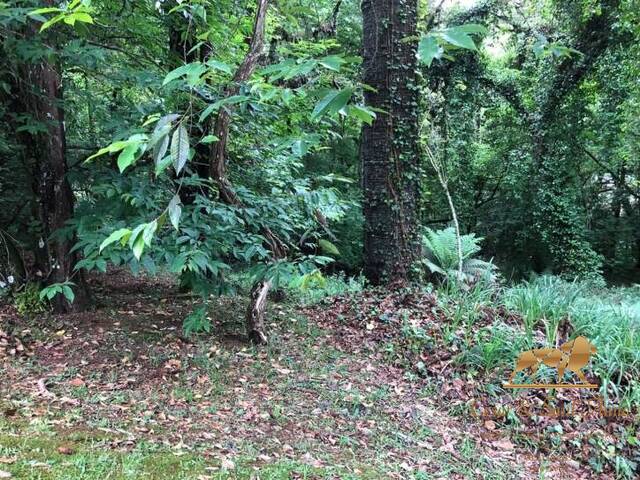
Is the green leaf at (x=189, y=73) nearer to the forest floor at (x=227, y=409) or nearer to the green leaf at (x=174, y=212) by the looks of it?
the green leaf at (x=174, y=212)

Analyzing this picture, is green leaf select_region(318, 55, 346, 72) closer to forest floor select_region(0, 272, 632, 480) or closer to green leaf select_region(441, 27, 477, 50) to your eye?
green leaf select_region(441, 27, 477, 50)

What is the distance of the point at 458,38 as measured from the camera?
84cm

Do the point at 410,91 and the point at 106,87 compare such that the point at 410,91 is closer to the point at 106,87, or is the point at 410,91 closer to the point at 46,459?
the point at 106,87

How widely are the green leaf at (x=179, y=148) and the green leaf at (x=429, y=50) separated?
572 millimetres

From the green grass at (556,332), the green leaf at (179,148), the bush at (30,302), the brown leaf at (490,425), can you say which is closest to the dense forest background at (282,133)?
the green leaf at (179,148)

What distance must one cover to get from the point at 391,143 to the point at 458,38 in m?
3.83

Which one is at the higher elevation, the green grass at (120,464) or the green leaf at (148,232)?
the green leaf at (148,232)

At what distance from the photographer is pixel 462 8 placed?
38.3 ft

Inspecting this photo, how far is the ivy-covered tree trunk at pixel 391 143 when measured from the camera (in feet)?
14.8

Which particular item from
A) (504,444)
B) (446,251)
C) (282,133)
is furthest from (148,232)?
(446,251)

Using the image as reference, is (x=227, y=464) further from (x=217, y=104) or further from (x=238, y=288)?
(x=238, y=288)

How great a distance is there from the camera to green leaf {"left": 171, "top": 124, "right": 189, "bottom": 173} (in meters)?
1.03

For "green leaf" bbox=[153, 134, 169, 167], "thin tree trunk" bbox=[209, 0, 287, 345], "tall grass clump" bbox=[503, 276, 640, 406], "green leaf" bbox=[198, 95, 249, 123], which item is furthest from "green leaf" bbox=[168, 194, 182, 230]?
"tall grass clump" bbox=[503, 276, 640, 406]

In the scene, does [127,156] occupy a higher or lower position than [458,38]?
lower
